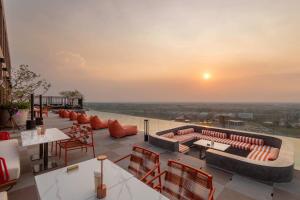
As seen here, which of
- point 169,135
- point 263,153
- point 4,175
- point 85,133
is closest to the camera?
point 4,175

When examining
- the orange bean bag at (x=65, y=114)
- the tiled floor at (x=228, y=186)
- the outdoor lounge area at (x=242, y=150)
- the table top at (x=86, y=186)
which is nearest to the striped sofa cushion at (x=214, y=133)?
the outdoor lounge area at (x=242, y=150)

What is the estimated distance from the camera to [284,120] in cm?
1082

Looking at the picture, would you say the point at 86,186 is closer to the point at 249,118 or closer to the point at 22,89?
the point at 22,89

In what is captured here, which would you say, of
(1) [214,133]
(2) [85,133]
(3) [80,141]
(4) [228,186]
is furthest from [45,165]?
(1) [214,133]

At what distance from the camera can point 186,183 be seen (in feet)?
5.38

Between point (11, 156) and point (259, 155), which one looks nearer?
point (11, 156)

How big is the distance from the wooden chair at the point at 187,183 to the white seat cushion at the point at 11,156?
96.8 inches

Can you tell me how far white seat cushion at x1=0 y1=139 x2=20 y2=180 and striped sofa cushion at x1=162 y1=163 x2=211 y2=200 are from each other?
2575mm

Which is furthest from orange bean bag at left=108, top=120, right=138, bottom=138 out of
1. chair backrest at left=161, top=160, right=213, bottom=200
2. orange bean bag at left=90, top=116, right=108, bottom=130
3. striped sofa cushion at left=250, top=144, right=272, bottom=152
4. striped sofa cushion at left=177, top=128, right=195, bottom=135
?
striped sofa cushion at left=250, top=144, right=272, bottom=152

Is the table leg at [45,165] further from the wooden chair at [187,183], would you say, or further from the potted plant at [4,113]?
the potted plant at [4,113]

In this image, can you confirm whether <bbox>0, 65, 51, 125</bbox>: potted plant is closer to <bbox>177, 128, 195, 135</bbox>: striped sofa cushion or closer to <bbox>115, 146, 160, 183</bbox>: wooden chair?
<bbox>177, 128, 195, 135</bbox>: striped sofa cushion

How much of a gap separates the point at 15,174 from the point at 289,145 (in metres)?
6.64

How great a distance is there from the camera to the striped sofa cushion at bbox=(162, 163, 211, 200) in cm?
151

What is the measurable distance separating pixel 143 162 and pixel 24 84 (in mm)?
9037
